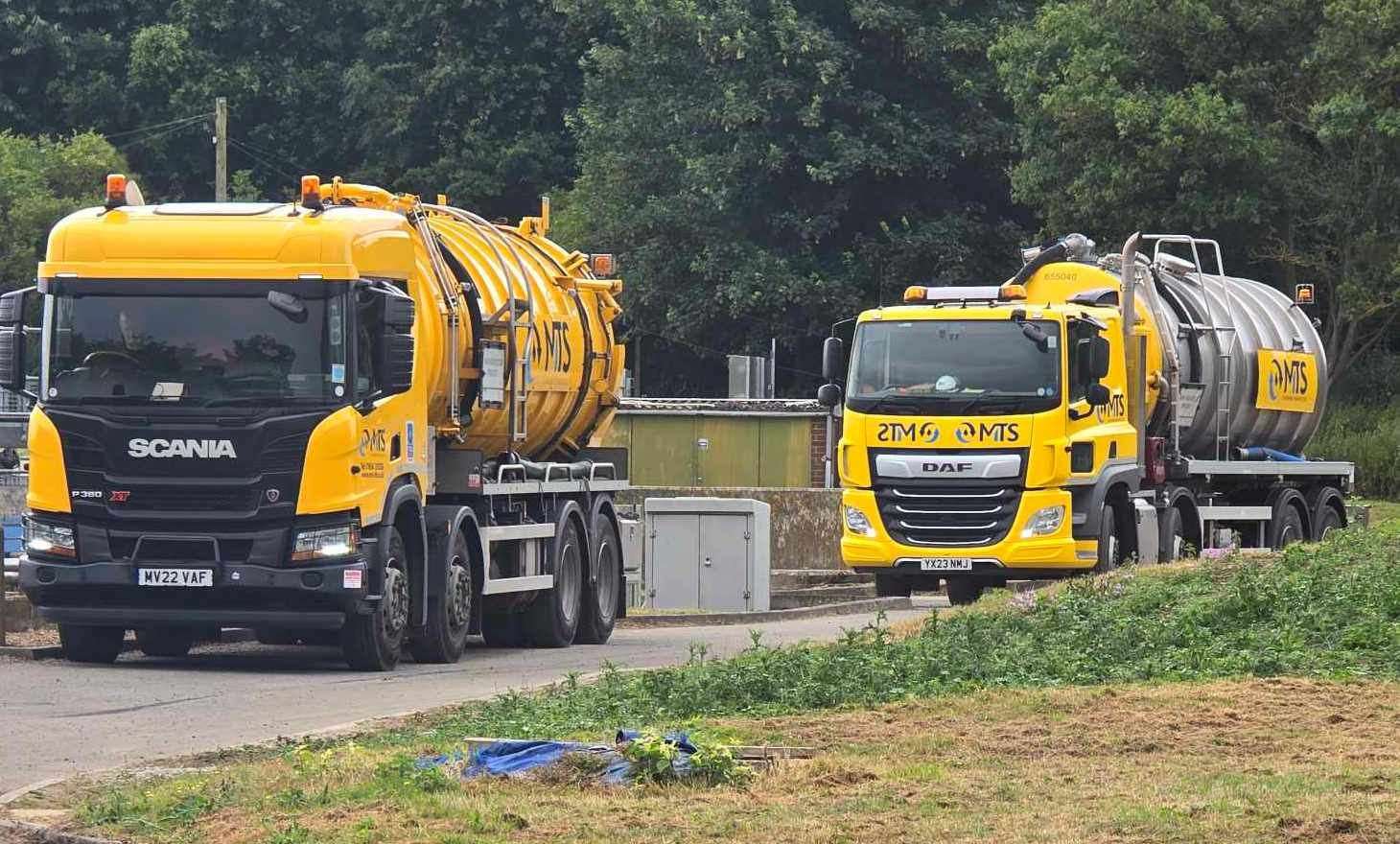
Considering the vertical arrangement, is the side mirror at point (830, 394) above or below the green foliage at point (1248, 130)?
below

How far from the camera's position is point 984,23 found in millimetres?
50562

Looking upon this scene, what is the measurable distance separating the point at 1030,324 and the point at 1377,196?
833 inches

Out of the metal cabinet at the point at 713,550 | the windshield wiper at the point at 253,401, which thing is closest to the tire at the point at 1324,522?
the metal cabinet at the point at 713,550

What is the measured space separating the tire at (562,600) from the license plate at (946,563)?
10.8ft

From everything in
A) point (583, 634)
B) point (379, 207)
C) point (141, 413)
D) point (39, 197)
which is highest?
point (39, 197)

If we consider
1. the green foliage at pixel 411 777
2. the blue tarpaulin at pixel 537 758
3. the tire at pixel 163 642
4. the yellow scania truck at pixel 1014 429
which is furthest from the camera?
the yellow scania truck at pixel 1014 429

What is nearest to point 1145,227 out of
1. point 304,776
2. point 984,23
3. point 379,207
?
point 984,23

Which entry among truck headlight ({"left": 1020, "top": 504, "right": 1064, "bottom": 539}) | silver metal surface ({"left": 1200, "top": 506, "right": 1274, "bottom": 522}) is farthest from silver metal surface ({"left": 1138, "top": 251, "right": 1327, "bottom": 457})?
truck headlight ({"left": 1020, "top": 504, "right": 1064, "bottom": 539})

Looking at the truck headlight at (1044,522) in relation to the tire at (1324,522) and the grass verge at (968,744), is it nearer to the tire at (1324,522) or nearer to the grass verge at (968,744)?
the grass verge at (968,744)

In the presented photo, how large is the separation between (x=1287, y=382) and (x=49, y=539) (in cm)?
1678

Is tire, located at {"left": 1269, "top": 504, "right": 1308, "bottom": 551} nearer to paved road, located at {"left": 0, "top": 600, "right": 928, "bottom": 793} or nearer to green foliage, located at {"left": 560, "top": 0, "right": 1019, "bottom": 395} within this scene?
paved road, located at {"left": 0, "top": 600, "right": 928, "bottom": 793}

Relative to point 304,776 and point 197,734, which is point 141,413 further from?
point 304,776

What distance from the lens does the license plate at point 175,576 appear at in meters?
18.3

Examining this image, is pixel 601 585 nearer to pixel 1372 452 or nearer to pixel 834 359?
pixel 834 359
